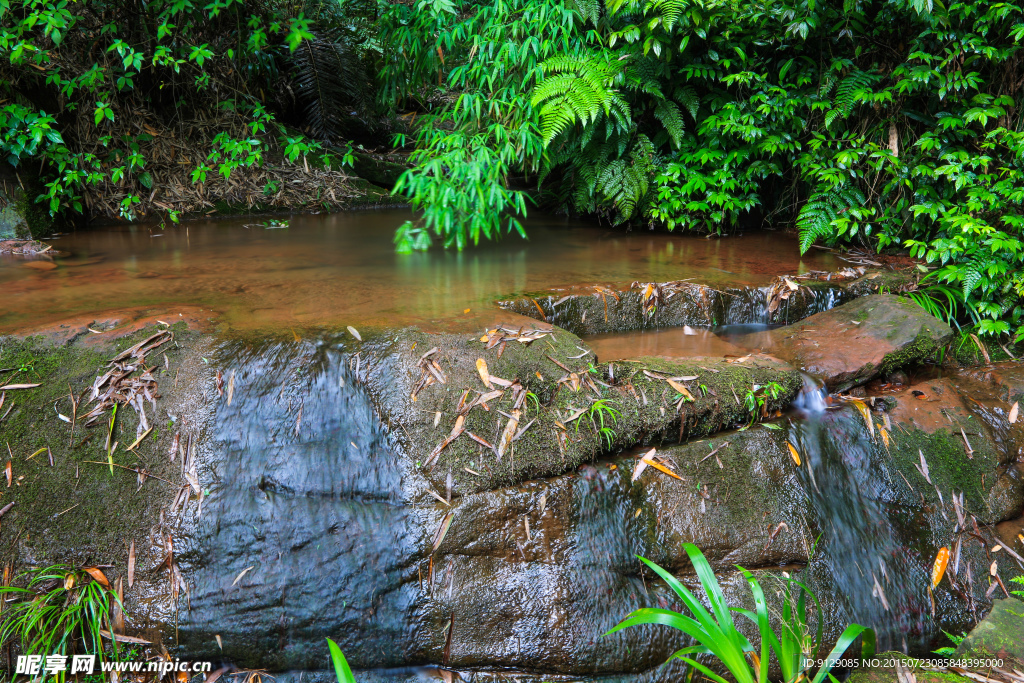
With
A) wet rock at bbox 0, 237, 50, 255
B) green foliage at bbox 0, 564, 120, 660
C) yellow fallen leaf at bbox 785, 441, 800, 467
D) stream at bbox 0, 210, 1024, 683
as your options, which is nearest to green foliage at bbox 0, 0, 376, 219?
wet rock at bbox 0, 237, 50, 255

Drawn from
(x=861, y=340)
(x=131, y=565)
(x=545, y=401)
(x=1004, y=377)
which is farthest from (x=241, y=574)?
(x=1004, y=377)

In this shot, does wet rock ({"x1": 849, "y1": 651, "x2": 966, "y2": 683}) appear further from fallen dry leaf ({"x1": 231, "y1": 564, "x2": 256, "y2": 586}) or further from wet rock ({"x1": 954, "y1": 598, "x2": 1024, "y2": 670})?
fallen dry leaf ({"x1": 231, "y1": 564, "x2": 256, "y2": 586})

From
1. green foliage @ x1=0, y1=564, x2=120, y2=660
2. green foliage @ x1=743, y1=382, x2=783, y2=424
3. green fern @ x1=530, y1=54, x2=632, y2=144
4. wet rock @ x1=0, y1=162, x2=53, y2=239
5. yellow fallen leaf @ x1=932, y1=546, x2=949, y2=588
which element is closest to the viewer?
green foliage @ x1=0, y1=564, x2=120, y2=660

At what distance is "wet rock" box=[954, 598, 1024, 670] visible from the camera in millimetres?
1930

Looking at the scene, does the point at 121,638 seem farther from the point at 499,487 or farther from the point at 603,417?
the point at 603,417

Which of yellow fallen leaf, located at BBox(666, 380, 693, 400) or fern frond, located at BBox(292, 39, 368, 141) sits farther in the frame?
fern frond, located at BBox(292, 39, 368, 141)

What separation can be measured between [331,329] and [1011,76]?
14.9 ft

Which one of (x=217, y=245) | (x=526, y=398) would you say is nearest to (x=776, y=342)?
(x=526, y=398)

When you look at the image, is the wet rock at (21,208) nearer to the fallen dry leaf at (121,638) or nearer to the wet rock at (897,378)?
the fallen dry leaf at (121,638)

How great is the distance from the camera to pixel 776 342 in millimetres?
3498

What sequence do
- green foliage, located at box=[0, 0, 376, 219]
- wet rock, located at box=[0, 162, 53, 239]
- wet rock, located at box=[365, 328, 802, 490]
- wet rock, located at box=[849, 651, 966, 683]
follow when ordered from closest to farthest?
1. wet rock, located at box=[849, 651, 966, 683]
2. wet rock, located at box=[365, 328, 802, 490]
3. wet rock, located at box=[0, 162, 53, 239]
4. green foliage, located at box=[0, 0, 376, 219]

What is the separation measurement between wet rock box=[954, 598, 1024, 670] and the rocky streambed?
0.49 meters

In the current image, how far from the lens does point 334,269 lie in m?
3.99

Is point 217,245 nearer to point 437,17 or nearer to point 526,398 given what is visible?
point 437,17
